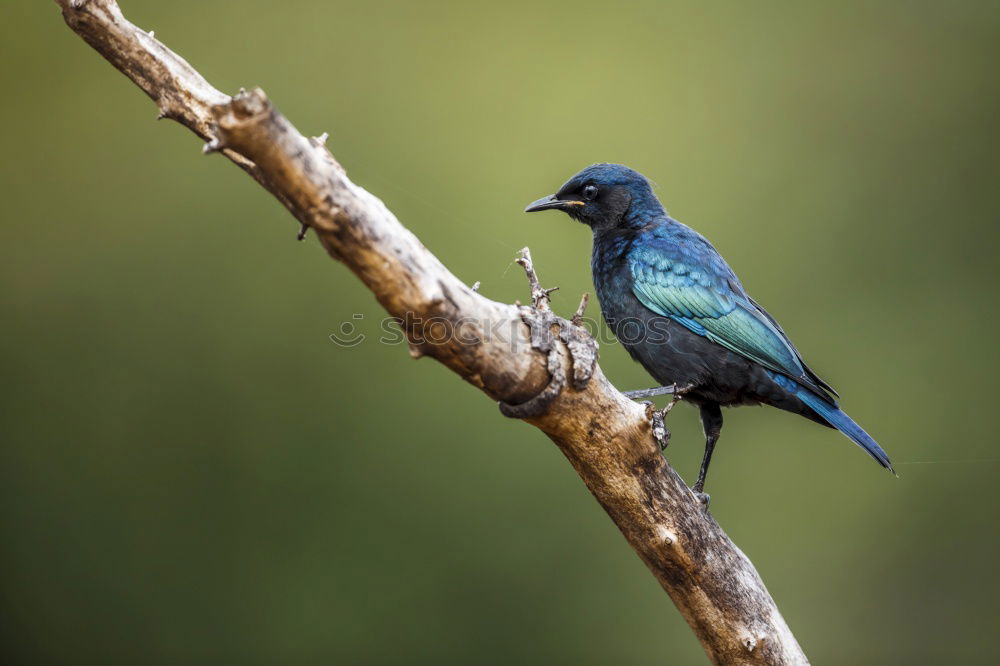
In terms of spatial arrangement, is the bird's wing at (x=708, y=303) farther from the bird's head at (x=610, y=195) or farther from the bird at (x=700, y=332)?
the bird's head at (x=610, y=195)

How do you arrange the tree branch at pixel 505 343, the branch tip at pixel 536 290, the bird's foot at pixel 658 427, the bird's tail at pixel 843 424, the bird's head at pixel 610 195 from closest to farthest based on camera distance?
the tree branch at pixel 505 343
the branch tip at pixel 536 290
the bird's foot at pixel 658 427
the bird's tail at pixel 843 424
the bird's head at pixel 610 195

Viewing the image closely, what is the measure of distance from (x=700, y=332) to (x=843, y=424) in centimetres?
72

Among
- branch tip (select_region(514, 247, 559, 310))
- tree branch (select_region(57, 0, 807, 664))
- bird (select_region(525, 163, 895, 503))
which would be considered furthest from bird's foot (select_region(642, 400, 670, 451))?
bird (select_region(525, 163, 895, 503))

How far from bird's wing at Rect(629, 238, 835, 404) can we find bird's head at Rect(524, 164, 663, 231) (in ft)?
1.06

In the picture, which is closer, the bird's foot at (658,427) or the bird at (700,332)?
the bird's foot at (658,427)

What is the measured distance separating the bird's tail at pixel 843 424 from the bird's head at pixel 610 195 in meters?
1.22

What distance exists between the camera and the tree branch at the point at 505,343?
229 centimetres

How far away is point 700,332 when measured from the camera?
12.5 ft

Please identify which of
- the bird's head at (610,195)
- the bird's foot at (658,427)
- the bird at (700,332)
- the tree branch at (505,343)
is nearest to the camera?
the tree branch at (505,343)

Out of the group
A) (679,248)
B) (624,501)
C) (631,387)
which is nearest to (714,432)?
(679,248)

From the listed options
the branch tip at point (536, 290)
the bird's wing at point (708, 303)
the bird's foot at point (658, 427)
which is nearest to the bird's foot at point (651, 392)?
the bird's wing at point (708, 303)

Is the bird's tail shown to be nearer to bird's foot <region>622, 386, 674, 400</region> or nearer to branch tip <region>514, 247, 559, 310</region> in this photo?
bird's foot <region>622, 386, 674, 400</region>

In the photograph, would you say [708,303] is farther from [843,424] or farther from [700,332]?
[843,424]

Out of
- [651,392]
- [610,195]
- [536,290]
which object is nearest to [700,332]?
[651,392]
